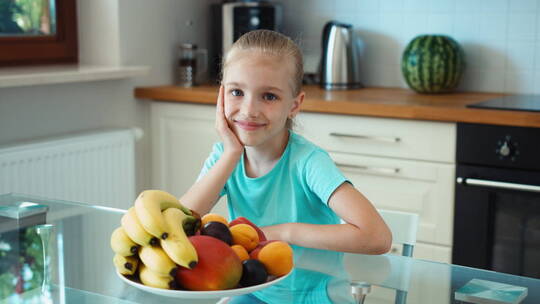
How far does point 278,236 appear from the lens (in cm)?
138

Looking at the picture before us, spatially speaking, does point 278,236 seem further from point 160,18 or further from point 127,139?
point 160,18

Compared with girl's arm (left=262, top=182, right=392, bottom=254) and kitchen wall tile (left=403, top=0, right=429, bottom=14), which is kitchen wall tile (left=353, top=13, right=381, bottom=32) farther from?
girl's arm (left=262, top=182, right=392, bottom=254)

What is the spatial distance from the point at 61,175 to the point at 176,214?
163cm

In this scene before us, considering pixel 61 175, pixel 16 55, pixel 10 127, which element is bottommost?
pixel 61 175

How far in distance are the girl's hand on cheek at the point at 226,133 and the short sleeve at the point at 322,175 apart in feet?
0.48

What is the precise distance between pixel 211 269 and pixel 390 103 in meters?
1.63

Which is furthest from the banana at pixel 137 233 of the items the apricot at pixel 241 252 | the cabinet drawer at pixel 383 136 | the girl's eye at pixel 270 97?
the cabinet drawer at pixel 383 136

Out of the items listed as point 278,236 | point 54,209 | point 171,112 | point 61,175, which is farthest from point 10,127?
point 278,236

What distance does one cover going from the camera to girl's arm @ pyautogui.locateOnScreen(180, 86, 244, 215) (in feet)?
5.08

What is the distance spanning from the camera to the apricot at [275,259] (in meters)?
1.04

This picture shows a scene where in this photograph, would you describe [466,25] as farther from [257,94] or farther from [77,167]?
[257,94]

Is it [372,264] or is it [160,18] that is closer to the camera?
[372,264]

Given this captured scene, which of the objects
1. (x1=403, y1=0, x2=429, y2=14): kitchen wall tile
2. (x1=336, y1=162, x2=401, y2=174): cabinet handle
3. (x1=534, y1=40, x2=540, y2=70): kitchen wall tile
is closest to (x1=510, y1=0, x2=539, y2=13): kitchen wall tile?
(x1=534, y1=40, x2=540, y2=70): kitchen wall tile

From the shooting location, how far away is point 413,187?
98.7 inches
